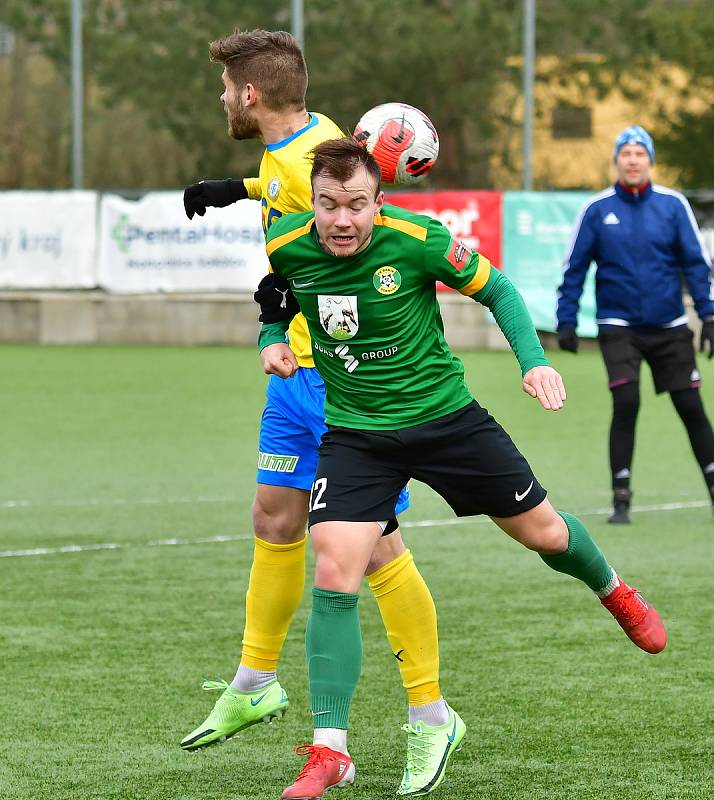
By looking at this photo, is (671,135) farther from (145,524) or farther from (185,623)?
(185,623)

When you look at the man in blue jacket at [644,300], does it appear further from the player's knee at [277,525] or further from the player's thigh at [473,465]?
the player's thigh at [473,465]

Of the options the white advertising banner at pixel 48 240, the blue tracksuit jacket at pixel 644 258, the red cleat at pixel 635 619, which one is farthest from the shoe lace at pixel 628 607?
the white advertising banner at pixel 48 240

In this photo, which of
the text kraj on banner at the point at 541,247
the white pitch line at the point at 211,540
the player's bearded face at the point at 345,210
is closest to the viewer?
the player's bearded face at the point at 345,210

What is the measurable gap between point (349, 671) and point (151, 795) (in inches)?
23.9

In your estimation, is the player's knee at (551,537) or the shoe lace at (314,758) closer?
the shoe lace at (314,758)

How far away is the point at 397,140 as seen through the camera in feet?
15.9

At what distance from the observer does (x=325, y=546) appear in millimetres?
4352

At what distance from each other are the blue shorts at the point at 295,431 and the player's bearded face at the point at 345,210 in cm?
69

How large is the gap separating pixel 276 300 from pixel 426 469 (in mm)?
636

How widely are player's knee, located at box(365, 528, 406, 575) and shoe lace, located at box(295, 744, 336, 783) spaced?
62 cm

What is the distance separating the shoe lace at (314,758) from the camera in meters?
4.22

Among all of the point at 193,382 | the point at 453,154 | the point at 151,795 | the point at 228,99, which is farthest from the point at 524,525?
the point at 453,154

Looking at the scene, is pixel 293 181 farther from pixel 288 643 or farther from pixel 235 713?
pixel 288 643

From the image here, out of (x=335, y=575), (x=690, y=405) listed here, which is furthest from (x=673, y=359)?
(x=335, y=575)
